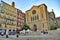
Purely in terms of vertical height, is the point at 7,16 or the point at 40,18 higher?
the point at 7,16

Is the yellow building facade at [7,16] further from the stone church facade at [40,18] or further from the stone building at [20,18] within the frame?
the stone church facade at [40,18]

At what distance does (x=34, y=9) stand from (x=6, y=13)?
17.2ft

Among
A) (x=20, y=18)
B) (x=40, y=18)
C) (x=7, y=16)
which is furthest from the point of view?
(x=20, y=18)

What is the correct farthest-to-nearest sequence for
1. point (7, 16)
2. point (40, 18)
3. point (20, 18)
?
point (20, 18) → point (40, 18) → point (7, 16)

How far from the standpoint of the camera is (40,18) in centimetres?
1834

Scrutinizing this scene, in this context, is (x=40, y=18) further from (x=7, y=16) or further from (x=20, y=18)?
(x=7, y=16)

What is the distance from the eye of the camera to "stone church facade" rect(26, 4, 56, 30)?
17.5 m

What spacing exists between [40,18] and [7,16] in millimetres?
5192

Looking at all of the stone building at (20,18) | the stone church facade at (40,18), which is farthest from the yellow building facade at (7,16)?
the stone church facade at (40,18)

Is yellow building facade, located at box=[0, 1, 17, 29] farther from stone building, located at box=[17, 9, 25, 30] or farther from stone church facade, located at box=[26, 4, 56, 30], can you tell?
stone church facade, located at box=[26, 4, 56, 30]

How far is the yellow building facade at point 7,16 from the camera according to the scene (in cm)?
1575

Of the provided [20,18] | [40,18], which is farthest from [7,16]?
[40,18]

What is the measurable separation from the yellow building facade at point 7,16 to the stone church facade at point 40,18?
2.88m

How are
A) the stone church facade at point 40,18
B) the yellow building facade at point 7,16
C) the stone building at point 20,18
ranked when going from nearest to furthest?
the yellow building facade at point 7,16
the stone church facade at point 40,18
the stone building at point 20,18
